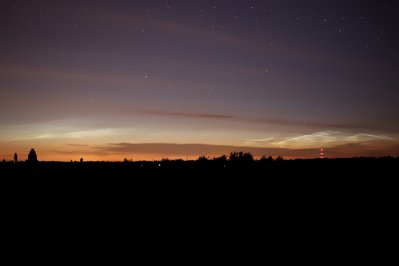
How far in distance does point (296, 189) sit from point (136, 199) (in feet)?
34.4

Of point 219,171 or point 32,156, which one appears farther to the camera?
point 32,156

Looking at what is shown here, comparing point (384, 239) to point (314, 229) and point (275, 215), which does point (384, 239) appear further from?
point (275, 215)

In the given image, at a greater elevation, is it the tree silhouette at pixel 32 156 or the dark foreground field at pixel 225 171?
the tree silhouette at pixel 32 156

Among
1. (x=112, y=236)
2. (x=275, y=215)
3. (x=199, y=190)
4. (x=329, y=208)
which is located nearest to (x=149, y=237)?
(x=112, y=236)

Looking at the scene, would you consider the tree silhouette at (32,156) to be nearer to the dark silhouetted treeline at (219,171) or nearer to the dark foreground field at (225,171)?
the dark silhouetted treeline at (219,171)

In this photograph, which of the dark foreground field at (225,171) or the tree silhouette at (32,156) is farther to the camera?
the tree silhouette at (32,156)

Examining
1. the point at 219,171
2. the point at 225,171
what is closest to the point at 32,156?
the point at 219,171

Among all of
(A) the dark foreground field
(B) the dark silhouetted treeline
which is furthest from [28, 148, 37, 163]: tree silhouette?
(A) the dark foreground field

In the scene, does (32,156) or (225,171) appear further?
(32,156)

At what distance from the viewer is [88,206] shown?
61.9 feet

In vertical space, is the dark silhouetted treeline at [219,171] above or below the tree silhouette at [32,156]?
below

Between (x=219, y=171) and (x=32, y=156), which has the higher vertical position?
(x=32, y=156)

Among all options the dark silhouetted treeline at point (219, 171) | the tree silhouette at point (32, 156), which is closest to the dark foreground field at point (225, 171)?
the dark silhouetted treeline at point (219, 171)

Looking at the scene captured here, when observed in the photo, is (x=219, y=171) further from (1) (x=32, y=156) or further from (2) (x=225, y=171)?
(1) (x=32, y=156)
